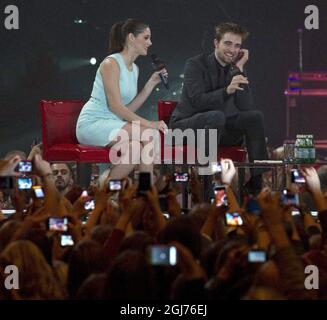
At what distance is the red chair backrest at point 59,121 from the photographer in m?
5.29

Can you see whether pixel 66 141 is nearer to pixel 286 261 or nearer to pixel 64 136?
pixel 64 136

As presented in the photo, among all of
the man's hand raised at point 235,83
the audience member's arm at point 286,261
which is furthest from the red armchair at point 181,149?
the audience member's arm at point 286,261

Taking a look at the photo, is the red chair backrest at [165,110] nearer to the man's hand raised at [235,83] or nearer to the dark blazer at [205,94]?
the dark blazer at [205,94]

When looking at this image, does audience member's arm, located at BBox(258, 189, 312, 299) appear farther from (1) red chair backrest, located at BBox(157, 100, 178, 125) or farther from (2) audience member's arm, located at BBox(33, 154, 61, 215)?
(1) red chair backrest, located at BBox(157, 100, 178, 125)

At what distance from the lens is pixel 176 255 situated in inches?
88.6

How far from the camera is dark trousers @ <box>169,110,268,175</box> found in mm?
5219

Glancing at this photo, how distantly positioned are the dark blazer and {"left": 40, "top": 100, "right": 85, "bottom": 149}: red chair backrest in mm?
652

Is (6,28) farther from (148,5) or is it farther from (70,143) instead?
(70,143)

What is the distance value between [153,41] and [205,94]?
1.24 m

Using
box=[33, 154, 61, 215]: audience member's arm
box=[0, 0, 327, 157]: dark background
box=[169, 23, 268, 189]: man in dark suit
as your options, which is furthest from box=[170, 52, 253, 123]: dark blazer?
box=[33, 154, 61, 215]: audience member's arm

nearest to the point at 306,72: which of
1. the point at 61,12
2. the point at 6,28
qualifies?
the point at 61,12

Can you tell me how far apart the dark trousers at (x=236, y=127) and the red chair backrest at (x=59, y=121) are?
0.65 metres

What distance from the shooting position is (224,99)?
18.1 feet

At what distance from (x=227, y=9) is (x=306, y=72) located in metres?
0.86
